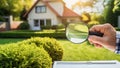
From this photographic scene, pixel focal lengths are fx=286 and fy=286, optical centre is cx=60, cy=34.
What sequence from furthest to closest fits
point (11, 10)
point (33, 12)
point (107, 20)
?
point (11, 10) < point (33, 12) < point (107, 20)

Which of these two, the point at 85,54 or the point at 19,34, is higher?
the point at 85,54

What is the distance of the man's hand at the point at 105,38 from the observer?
57.0 inches

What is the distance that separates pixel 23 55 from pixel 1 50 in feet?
1.03

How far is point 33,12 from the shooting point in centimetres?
2691

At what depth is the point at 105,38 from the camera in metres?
1.46

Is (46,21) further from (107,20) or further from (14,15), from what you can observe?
(107,20)

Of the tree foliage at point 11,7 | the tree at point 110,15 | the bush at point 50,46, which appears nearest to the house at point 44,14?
the tree foliage at point 11,7

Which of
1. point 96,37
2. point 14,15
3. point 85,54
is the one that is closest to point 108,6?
point 14,15

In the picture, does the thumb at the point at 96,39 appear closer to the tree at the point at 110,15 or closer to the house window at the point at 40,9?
the tree at the point at 110,15

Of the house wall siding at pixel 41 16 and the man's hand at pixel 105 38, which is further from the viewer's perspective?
the house wall siding at pixel 41 16

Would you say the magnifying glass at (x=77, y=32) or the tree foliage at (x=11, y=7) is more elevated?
the magnifying glass at (x=77, y=32)

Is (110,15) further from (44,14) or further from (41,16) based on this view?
(41,16)

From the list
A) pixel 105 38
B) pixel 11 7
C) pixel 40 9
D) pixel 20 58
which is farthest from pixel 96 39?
pixel 11 7

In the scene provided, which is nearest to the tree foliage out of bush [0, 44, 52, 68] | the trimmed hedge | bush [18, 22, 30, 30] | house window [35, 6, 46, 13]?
bush [18, 22, 30, 30]
